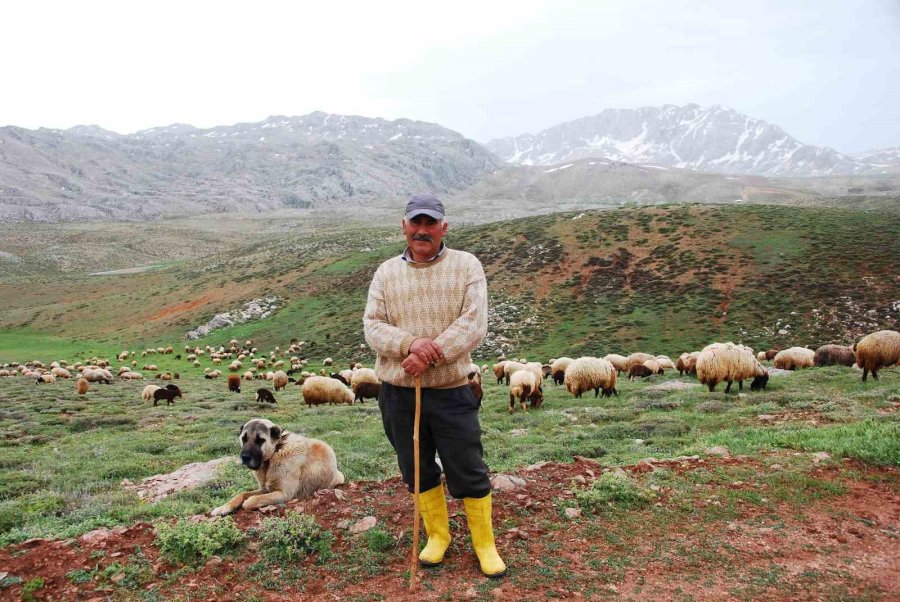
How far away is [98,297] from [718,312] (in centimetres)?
7897

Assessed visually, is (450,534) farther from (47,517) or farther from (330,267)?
(330,267)

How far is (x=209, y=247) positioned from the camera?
5645 inches

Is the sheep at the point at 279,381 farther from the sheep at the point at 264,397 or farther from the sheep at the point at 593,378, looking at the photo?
the sheep at the point at 593,378

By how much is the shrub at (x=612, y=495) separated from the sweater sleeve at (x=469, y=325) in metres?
2.85

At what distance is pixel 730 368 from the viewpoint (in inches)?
588

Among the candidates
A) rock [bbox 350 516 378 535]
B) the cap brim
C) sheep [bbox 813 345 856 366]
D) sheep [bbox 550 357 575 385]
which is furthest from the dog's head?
sheep [bbox 813 345 856 366]

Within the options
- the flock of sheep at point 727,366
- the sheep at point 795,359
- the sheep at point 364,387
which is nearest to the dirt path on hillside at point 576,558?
the flock of sheep at point 727,366

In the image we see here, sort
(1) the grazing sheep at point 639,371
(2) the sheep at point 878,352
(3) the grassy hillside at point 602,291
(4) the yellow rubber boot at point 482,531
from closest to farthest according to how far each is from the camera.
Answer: (4) the yellow rubber boot at point 482,531, (2) the sheep at point 878,352, (1) the grazing sheep at point 639,371, (3) the grassy hillside at point 602,291

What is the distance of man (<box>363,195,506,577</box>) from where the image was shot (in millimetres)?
4328

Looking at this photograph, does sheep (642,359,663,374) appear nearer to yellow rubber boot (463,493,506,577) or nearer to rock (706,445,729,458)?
rock (706,445,729,458)

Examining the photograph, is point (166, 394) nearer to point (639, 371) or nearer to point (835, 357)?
point (639, 371)

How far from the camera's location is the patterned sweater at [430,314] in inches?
167

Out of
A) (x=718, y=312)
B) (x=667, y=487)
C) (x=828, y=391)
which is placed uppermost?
(x=667, y=487)

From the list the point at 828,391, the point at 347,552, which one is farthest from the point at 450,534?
the point at 828,391
